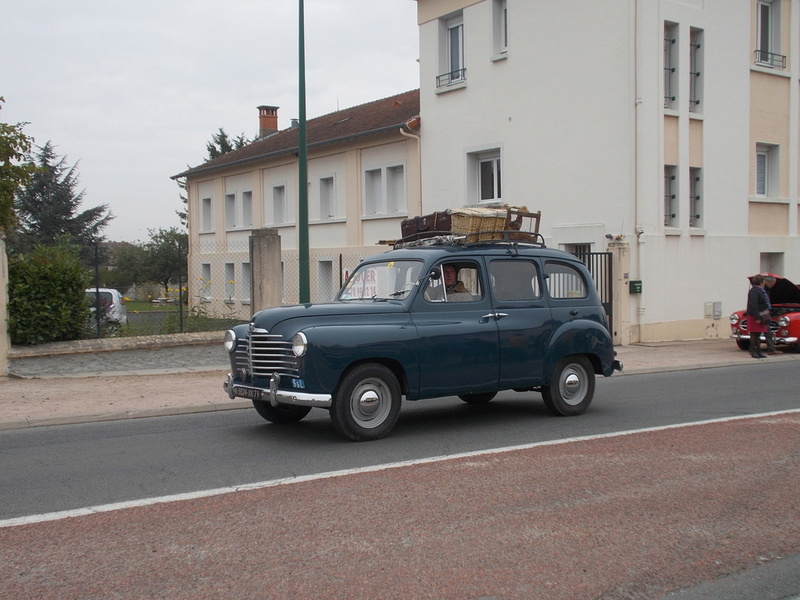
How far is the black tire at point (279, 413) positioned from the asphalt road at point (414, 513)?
0.48ft

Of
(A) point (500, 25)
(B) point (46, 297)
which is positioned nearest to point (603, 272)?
(A) point (500, 25)

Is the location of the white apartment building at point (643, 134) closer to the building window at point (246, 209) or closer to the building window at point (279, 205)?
the building window at point (279, 205)

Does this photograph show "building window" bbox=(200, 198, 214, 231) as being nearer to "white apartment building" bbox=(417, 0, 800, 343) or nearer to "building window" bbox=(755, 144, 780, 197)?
"white apartment building" bbox=(417, 0, 800, 343)

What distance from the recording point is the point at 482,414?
10148 millimetres

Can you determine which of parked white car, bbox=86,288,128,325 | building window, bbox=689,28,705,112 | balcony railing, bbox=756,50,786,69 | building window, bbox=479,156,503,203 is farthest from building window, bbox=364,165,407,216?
parked white car, bbox=86,288,128,325

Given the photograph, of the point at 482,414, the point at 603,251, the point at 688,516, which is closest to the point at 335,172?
the point at 603,251

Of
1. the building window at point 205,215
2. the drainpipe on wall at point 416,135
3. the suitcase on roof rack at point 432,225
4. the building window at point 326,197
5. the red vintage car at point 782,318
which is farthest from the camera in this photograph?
the building window at point 205,215

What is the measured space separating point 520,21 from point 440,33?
3084 millimetres

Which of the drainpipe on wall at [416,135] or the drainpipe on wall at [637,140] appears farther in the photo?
the drainpipe on wall at [416,135]

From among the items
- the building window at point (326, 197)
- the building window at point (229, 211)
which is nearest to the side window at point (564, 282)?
the building window at point (326, 197)

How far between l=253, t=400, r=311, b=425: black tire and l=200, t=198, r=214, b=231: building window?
28.1 metres

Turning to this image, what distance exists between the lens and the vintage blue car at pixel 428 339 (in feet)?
26.4

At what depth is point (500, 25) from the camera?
2294cm

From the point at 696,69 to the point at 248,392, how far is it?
1684 centimetres
